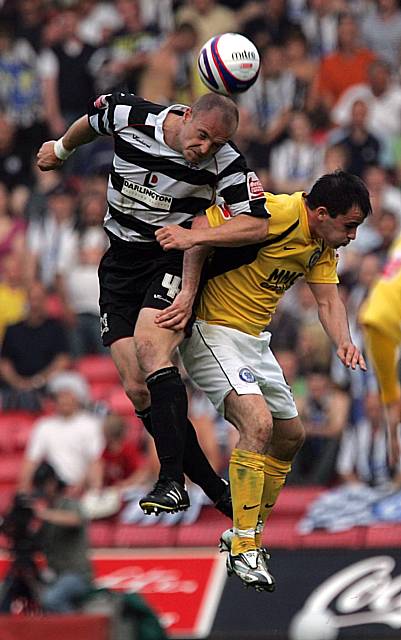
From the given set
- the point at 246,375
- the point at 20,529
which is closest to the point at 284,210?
the point at 246,375

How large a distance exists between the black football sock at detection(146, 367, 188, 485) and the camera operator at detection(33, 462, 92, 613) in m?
4.97

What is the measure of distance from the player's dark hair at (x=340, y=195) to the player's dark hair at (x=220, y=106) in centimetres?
62

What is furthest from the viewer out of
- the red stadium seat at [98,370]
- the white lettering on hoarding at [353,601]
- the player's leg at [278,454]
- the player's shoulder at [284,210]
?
the red stadium seat at [98,370]

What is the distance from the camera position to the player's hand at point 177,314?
8289 millimetres

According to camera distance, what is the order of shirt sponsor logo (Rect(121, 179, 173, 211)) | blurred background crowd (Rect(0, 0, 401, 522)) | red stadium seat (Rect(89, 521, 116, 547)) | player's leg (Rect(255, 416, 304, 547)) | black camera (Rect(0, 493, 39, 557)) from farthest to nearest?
blurred background crowd (Rect(0, 0, 401, 522))
red stadium seat (Rect(89, 521, 116, 547))
black camera (Rect(0, 493, 39, 557))
player's leg (Rect(255, 416, 304, 547))
shirt sponsor logo (Rect(121, 179, 173, 211))

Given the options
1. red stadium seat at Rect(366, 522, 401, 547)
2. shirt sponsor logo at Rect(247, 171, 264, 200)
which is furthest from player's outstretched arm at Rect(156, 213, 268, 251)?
red stadium seat at Rect(366, 522, 401, 547)

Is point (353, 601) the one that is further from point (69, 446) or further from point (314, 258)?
point (314, 258)

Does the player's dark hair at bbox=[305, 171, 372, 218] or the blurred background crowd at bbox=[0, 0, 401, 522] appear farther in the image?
the blurred background crowd at bbox=[0, 0, 401, 522]

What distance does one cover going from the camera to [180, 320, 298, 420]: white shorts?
8430 mm

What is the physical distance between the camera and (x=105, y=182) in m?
16.3

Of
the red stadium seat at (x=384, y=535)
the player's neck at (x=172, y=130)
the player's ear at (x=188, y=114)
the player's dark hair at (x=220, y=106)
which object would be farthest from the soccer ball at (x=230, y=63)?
the red stadium seat at (x=384, y=535)

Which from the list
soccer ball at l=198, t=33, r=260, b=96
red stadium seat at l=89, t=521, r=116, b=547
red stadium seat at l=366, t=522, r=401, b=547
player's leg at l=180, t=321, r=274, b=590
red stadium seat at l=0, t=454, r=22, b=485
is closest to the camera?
soccer ball at l=198, t=33, r=260, b=96

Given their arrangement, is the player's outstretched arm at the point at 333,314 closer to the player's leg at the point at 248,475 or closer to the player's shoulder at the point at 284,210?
the player's shoulder at the point at 284,210

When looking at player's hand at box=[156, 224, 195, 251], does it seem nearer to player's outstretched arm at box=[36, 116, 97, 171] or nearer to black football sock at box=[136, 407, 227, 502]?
player's outstretched arm at box=[36, 116, 97, 171]
